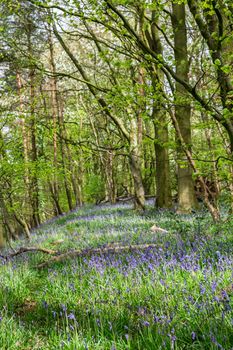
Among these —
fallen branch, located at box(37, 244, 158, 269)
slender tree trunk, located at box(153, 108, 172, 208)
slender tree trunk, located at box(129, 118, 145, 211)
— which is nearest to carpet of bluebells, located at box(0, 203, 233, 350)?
fallen branch, located at box(37, 244, 158, 269)

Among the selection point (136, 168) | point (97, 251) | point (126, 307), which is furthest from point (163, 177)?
point (126, 307)

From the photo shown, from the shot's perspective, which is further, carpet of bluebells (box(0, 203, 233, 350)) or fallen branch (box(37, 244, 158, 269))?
fallen branch (box(37, 244, 158, 269))

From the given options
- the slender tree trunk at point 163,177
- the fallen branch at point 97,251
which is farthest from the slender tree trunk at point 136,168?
the fallen branch at point 97,251

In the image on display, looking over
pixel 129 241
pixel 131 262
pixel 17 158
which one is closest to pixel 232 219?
pixel 129 241

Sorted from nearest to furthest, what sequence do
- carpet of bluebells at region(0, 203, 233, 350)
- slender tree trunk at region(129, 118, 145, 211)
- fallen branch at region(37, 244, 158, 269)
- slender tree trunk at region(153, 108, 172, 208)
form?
carpet of bluebells at region(0, 203, 233, 350) → fallen branch at region(37, 244, 158, 269) → slender tree trunk at region(153, 108, 172, 208) → slender tree trunk at region(129, 118, 145, 211)

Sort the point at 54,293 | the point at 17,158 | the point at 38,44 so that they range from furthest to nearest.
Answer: the point at 38,44 < the point at 17,158 < the point at 54,293

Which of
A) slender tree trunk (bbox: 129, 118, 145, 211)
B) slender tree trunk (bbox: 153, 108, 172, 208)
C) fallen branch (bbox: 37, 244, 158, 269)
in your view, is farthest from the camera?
slender tree trunk (bbox: 129, 118, 145, 211)

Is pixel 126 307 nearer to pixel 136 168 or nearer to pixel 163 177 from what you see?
pixel 163 177

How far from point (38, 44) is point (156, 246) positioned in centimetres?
1638

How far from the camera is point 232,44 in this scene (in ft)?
24.0

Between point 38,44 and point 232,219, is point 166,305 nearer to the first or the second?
point 232,219

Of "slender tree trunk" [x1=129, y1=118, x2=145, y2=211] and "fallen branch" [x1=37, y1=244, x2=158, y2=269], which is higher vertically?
"slender tree trunk" [x1=129, y1=118, x2=145, y2=211]

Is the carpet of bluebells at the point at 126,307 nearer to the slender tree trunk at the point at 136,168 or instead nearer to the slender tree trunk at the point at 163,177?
the slender tree trunk at the point at 163,177

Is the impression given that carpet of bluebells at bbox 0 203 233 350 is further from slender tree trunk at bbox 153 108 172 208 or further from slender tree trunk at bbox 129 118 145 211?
slender tree trunk at bbox 129 118 145 211
